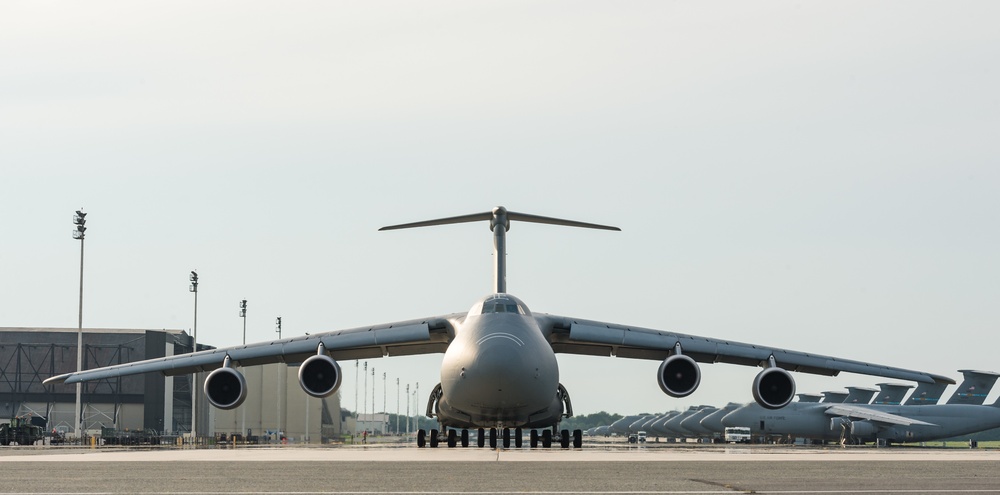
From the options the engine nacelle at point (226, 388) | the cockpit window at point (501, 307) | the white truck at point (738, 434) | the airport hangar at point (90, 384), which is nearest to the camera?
the cockpit window at point (501, 307)

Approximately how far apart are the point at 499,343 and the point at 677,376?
17.6 ft

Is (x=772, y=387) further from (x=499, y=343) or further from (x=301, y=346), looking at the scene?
(x=301, y=346)

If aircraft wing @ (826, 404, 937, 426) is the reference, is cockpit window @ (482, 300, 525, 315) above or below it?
above

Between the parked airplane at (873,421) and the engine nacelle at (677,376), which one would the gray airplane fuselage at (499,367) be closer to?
the engine nacelle at (677,376)

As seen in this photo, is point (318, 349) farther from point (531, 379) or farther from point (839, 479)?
point (839, 479)

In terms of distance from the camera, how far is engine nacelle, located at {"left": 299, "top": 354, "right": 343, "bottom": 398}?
83.9 ft

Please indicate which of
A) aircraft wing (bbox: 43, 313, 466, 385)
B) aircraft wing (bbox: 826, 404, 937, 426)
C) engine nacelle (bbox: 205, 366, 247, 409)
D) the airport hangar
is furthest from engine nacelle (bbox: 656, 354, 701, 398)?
the airport hangar

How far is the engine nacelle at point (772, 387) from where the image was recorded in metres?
26.1

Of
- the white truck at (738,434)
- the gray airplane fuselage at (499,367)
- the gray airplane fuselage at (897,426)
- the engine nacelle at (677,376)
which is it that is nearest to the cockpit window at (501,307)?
the gray airplane fuselage at (499,367)

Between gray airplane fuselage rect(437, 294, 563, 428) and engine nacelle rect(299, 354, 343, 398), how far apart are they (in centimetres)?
239

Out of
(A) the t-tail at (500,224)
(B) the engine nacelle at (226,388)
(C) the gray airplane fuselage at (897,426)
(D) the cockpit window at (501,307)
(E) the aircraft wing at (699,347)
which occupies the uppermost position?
(A) the t-tail at (500,224)

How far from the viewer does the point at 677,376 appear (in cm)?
2609

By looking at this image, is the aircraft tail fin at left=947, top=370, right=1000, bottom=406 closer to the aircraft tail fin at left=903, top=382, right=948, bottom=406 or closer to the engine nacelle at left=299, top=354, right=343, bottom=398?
the aircraft tail fin at left=903, top=382, right=948, bottom=406

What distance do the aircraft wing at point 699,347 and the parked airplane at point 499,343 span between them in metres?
0.02
